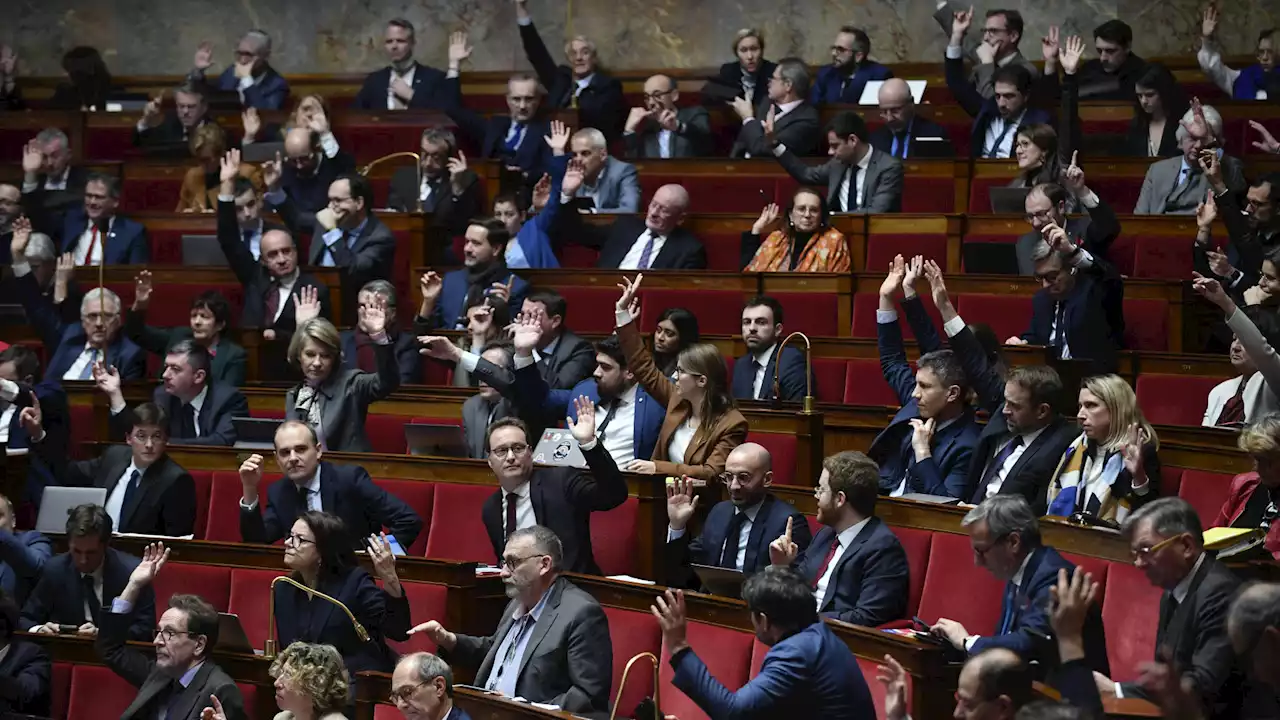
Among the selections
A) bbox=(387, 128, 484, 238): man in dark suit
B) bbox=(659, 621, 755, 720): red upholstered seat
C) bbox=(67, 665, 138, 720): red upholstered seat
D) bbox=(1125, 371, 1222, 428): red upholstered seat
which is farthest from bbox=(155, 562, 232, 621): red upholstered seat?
bbox=(1125, 371, 1222, 428): red upholstered seat

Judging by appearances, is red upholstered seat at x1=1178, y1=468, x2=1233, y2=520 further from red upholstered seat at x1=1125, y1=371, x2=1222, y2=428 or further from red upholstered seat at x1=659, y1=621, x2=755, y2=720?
red upholstered seat at x1=659, y1=621, x2=755, y2=720

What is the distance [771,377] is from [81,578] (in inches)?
44.9

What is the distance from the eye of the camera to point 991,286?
10.4ft

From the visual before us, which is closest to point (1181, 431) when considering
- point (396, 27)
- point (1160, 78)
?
point (1160, 78)

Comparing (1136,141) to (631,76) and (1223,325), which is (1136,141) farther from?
(631,76)

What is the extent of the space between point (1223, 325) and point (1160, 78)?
0.71 metres

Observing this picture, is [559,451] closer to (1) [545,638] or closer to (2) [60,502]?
(1) [545,638]

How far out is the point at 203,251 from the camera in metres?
3.85

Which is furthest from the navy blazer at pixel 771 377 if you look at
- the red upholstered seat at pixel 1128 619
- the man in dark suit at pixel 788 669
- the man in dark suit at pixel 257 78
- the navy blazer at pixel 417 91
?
the man in dark suit at pixel 257 78

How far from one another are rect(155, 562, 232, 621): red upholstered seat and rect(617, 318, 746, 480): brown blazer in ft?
2.14

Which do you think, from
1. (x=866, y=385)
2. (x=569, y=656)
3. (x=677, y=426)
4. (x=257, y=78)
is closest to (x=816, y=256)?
(x=866, y=385)

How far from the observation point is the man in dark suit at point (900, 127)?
3854 mm

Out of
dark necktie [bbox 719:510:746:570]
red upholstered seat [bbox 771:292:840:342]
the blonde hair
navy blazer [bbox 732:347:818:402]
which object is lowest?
dark necktie [bbox 719:510:746:570]

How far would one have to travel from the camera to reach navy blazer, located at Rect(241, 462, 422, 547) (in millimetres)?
2721
